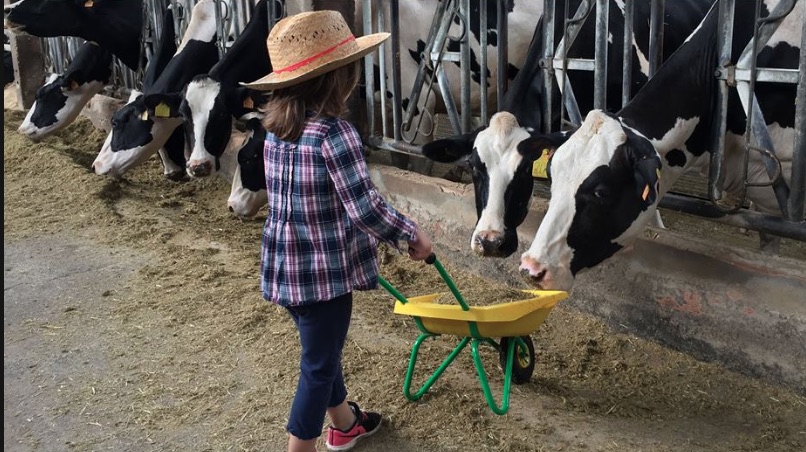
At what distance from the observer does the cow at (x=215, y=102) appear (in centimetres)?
578

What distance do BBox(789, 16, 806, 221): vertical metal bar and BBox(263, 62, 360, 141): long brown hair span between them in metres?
1.89

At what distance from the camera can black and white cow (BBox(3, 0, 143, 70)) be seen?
26.1ft

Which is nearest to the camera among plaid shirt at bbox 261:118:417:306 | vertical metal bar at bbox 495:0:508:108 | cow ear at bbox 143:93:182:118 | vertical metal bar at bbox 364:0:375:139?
plaid shirt at bbox 261:118:417:306

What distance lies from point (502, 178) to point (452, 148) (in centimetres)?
45

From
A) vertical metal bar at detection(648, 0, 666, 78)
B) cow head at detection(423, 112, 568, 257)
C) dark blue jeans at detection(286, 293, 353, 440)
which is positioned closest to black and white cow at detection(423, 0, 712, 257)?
cow head at detection(423, 112, 568, 257)

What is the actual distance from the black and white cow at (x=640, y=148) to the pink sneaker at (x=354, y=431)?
81 centimetres

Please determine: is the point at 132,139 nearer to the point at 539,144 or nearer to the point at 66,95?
the point at 66,95

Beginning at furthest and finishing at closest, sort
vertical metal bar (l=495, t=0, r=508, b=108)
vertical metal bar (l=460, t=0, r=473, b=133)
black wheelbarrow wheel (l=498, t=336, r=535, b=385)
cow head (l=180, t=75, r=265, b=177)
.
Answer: cow head (l=180, t=75, r=265, b=177)
vertical metal bar (l=460, t=0, r=473, b=133)
vertical metal bar (l=495, t=0, r=508, b=108)
black wheelbarrow wheel (l=498, t=336, r=535, b=385)

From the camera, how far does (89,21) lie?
815cm

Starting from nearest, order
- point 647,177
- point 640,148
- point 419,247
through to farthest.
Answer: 1. point 419,247
2. point 647,177
3. point 640,148

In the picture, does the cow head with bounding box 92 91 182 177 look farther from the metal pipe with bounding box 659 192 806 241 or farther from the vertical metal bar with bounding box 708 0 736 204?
A: the vertical metal bar with bounding box 708 0 736 204

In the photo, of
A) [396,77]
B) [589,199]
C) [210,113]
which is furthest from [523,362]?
[210,113]

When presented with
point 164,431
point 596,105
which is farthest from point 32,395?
point 596,105

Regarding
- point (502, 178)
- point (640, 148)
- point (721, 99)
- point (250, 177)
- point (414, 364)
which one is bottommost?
point (414, 364)
